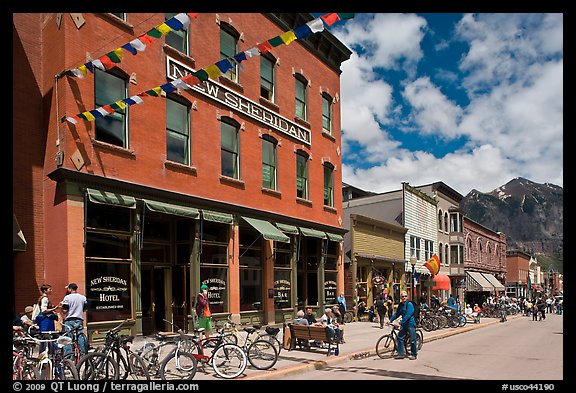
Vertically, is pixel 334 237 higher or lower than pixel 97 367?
higher

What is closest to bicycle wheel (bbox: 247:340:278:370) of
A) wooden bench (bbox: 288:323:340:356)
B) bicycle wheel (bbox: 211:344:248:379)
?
bicycle wheel (bbox: 211:344:248:379)

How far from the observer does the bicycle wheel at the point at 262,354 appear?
11648 mm

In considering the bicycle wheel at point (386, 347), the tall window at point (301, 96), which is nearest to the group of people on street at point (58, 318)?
the bicycle wheel at point (386, 347)

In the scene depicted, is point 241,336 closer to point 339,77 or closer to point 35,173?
point 35,173

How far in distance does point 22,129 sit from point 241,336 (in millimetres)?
8248

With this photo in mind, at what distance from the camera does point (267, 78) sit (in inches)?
890

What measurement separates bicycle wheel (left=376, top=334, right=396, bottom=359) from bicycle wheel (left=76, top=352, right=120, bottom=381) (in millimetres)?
7688

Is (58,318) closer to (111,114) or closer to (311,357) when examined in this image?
(111,114)

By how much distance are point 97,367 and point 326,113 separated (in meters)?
20.8

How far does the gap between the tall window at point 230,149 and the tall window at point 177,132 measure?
75.7 inches

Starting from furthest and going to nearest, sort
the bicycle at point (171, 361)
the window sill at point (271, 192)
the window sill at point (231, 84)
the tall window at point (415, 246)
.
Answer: the tall window at point (415, 246) → the window sill at point (271, 192) → the window sill at point (231, 84) → the bicycle at point (171, 361)

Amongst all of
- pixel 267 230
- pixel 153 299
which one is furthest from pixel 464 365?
pixel 153 299

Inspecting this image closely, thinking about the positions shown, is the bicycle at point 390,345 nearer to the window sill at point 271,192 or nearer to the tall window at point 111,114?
the window sill at point 271,192
